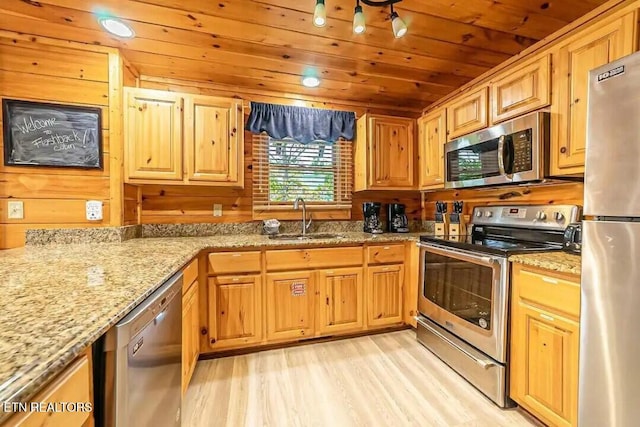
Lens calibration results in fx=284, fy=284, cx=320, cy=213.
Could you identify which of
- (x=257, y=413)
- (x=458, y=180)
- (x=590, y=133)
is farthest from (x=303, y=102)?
(x=257, y=413)

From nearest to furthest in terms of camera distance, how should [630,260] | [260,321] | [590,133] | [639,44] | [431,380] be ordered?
1. [630,260]
2. [590,133]
3. [639,44]
4. [431,380]
5. [260,321]

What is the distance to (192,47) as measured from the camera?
6.84 ft

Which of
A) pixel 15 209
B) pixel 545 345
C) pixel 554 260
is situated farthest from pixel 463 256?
pixel 15 209

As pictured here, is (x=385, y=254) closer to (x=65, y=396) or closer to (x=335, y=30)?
(x=335, y=30)

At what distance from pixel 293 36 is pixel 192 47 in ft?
2.51

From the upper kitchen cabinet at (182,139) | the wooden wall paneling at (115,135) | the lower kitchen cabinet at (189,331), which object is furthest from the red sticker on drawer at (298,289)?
the wooden wall paneling at (115,135)

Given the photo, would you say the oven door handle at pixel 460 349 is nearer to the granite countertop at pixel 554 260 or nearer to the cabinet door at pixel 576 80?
the granite countertop at pixel 554 260

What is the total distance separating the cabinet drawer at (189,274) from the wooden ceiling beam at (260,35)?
153cm

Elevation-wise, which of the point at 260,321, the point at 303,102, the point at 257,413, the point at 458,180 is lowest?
the point at 257,413

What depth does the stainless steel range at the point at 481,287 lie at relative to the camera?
1676 mm

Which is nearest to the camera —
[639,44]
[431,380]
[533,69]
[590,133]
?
[590,133]

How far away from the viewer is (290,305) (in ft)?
7.68

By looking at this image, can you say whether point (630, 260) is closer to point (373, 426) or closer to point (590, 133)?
point (590, 133)

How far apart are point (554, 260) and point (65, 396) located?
6.40 ft
